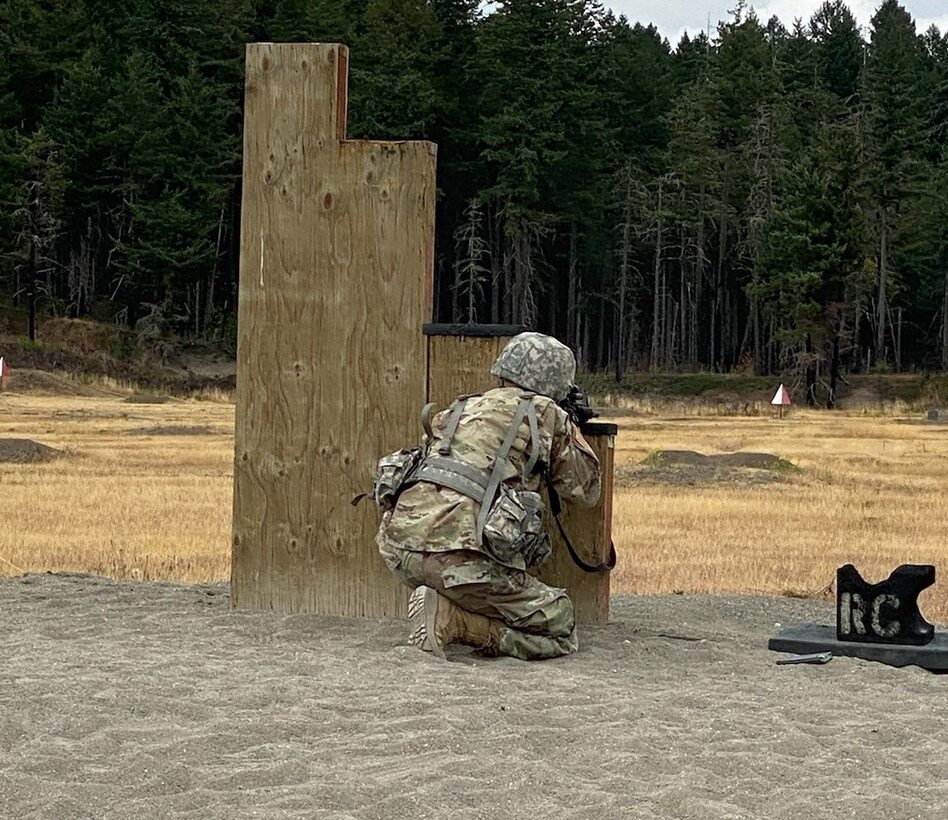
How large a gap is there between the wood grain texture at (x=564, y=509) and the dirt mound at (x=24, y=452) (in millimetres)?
14771

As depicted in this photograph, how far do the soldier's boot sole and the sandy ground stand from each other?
90 millimetres

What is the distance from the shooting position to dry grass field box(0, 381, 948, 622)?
1232cm

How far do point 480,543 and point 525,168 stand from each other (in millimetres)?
57688

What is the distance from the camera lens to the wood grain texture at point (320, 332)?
8.73 m

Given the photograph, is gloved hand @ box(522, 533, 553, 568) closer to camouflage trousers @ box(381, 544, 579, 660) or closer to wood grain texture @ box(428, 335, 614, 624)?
camouflage trousers @ box(381, 544, 579, 660)

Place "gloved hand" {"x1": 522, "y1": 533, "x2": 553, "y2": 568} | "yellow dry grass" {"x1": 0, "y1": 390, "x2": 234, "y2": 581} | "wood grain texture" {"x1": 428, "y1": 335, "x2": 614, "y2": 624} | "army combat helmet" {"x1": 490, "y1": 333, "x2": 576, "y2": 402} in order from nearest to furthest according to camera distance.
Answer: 1. "gloved hand" {"x1": 522, "y1": 533, "x2": 553, "y2": 568}
2. "army combat helmet" {"x1": 490, "y1": 333, "x2": 576, "y2": 402}
3. "wood grain texture" {"x1": 428, "y1": 335, "x2": 614, "y2": 624}
4. "yellow dry grass" {"x1": 0, "y1": 390, "x2": 234, "y2": 581}

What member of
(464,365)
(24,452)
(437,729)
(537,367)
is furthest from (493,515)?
(24,452)

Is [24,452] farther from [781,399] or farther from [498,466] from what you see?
[781,399]

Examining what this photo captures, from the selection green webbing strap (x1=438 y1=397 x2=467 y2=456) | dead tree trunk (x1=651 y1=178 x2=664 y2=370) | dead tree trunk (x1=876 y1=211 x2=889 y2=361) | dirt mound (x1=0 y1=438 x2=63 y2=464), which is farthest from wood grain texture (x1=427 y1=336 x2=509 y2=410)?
dead tree trunk (x1=876 y1=211 x2=889 y2=361)

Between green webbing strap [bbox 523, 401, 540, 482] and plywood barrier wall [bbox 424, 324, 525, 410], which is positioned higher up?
plywood barrier wall [bbox 424, 324, 525, 410]

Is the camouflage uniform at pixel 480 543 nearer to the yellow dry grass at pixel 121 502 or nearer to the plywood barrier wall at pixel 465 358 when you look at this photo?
the plywood barrier wall at pixel 465 358

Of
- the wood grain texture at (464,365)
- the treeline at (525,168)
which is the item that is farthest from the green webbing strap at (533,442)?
the treeline at (525,168)

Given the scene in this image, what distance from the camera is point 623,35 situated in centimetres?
7806

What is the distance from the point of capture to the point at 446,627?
7.43 meters
